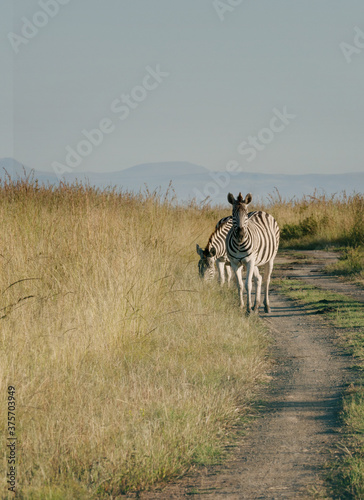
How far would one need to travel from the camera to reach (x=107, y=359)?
5590 mm

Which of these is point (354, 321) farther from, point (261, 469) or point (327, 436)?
point (261, 469)

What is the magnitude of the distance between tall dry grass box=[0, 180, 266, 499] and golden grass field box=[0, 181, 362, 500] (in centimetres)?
1

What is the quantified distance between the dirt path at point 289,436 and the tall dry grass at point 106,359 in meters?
0.21

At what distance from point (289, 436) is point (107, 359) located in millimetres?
2096

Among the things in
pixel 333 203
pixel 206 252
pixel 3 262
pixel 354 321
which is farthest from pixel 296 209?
pixel 3 262

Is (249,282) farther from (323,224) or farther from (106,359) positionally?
(323,224)

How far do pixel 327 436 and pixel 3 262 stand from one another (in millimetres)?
4316

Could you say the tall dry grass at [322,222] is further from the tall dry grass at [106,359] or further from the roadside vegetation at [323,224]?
the tall dry grass at [106,359]

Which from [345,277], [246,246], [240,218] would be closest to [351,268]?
[345,277]

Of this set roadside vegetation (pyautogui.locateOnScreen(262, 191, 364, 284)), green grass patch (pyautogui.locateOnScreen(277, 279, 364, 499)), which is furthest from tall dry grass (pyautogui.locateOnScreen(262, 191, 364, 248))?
green grass patch (pyautogui.locateOnScreen(277, 279, 364, 499))

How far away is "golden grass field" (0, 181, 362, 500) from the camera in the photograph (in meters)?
3.67

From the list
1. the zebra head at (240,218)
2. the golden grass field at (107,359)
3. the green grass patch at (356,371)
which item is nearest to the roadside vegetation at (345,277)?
the green grass patch at (356,371)

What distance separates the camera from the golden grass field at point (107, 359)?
144 inches

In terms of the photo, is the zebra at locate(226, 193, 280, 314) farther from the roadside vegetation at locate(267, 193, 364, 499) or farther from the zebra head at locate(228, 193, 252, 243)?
the roadside vegetation at locate(267, 193, 364, 499)
